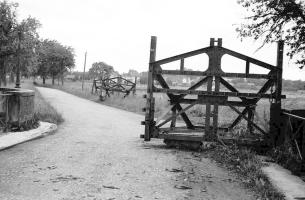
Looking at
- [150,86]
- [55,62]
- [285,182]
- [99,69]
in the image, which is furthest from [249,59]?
[99,69]

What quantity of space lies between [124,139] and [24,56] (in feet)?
150

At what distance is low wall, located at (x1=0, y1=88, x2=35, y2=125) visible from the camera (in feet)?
39.2

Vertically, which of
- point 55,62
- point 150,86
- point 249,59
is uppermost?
point 55,62

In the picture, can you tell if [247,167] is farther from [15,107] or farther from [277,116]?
[15,107]

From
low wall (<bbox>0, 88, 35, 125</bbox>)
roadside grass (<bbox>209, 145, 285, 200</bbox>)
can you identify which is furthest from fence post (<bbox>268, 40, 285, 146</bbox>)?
low wall (<bbox>0, 88, 35, 125</bbox>)

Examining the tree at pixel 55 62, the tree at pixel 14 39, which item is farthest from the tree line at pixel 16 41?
the tree at pixel 55 62

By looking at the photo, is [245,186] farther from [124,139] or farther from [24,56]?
[24,56]

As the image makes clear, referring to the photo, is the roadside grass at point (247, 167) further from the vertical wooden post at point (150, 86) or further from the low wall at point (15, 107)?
the low wall at point (15, 107)

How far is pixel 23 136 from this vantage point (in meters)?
11.6

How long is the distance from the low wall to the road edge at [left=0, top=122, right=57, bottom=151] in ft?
1.56

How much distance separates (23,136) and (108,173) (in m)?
5.07

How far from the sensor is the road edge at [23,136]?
10326 mm

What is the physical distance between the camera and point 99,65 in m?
157

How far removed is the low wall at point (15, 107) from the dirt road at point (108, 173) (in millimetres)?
1408
